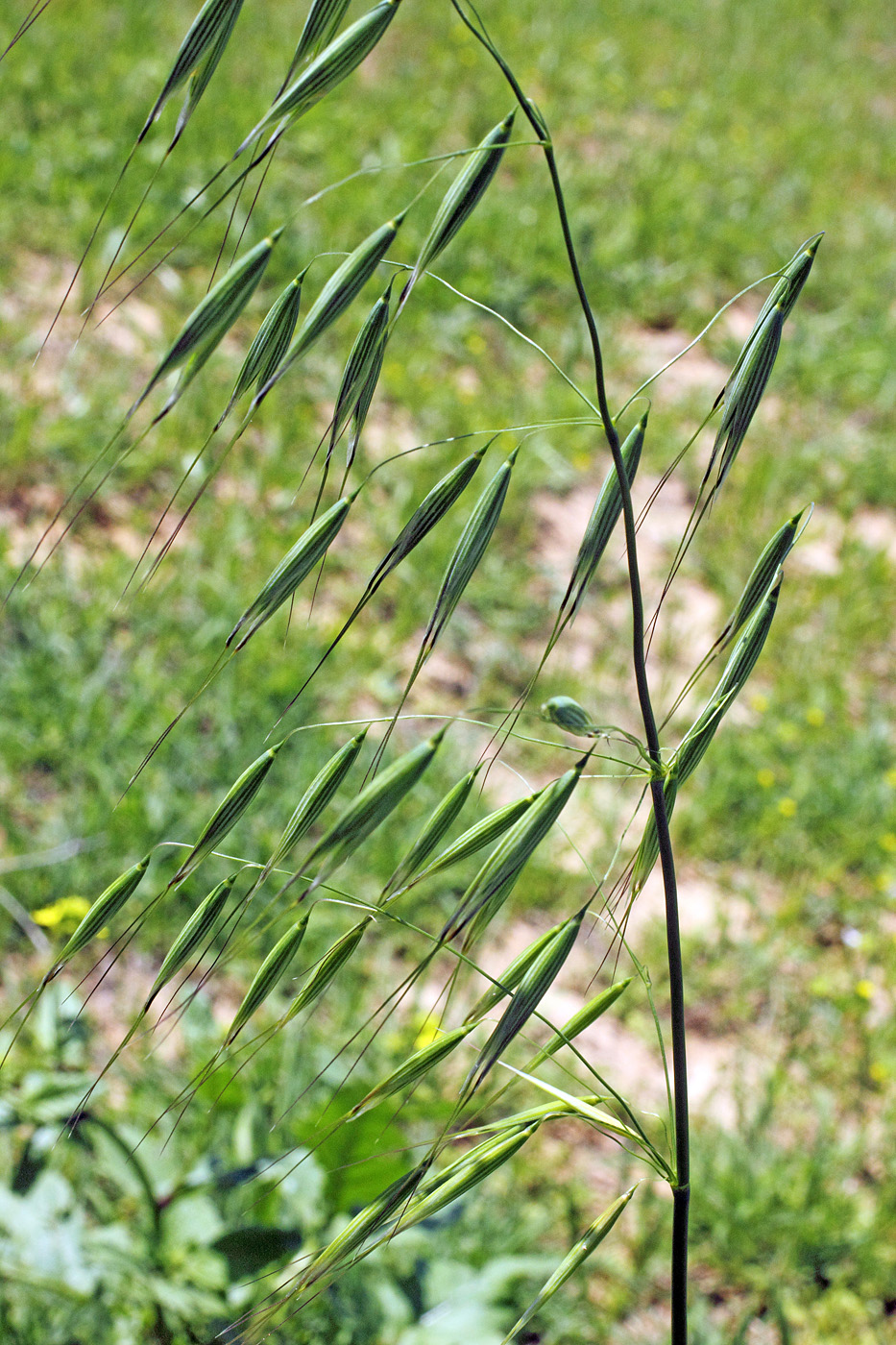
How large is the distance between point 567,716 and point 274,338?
0.90ft

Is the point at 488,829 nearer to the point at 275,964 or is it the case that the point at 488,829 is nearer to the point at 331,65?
the point at 275,964

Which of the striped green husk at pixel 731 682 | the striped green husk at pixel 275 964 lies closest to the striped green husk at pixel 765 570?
the striped green husk at pixel 731 682

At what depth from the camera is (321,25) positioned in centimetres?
61

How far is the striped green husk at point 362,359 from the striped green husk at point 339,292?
0.06ft

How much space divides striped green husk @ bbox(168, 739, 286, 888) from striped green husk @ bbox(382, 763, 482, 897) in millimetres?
92

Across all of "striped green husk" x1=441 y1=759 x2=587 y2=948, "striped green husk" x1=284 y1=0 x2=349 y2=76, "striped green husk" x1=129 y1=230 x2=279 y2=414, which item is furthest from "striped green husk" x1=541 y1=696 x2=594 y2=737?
"striped green husk" x1=284 y1=0 x2=349 y2=76

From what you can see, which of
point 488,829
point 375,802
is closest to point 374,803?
point 375,802

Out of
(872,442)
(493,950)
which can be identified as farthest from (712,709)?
(872,442)

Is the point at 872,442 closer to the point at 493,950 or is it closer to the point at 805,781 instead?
the point at 805,781

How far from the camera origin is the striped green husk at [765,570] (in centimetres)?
71

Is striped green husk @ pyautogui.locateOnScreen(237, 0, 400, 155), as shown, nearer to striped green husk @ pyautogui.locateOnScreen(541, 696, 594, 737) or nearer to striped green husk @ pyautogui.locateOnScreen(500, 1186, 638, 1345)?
striped green husk @ pyautogui.locateOnScreen(541, 696, 594, 737)

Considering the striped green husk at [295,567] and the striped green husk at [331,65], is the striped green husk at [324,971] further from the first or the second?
the striped green husk at [331,65]

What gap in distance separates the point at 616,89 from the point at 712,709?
5.68 meters

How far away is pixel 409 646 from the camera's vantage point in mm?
2744
